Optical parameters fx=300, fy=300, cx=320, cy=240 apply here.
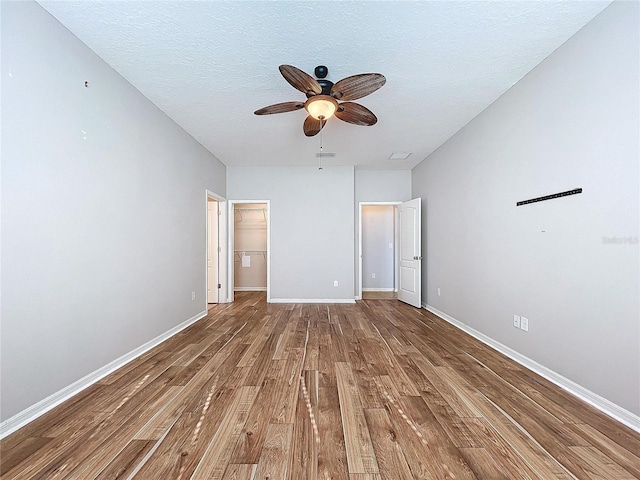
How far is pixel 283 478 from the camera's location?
139 cm

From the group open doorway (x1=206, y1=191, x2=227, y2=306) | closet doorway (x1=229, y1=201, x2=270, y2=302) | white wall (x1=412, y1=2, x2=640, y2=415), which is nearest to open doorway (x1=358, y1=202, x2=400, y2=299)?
closet doorway (x1=229, y1=201, x2=270, y2=302)

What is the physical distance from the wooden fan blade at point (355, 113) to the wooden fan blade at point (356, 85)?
0.59 ft

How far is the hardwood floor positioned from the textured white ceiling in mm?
2671

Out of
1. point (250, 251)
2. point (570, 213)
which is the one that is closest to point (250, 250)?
point (250, 251)

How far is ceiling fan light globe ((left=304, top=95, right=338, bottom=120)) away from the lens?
8.46ft

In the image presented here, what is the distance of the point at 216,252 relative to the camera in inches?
230

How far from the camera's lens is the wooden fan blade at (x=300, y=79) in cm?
217

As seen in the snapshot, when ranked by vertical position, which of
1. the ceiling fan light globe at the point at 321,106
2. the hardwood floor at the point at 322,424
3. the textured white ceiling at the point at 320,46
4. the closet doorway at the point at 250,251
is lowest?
the hardwood floor at the point at 322,424

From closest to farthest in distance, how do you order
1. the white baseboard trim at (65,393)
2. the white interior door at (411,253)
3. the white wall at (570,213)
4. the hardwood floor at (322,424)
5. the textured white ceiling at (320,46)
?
the hardwood floor at (322,424) < the white baseboard trim at (65,393) < the white wall at (570,213) < the textured white ceiling at (320,46) < the white interior door at (411,253)

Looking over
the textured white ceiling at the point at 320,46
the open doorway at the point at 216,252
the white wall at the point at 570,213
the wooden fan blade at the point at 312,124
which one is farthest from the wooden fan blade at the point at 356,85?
the open doorway at the point at 216,252

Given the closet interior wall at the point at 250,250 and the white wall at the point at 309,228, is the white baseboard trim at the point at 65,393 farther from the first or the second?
the closet interior wall at the point at 250,250

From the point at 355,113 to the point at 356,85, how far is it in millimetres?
505

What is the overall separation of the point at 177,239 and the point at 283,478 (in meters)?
3.17

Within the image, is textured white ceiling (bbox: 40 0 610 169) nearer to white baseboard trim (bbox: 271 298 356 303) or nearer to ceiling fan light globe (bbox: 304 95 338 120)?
ceiling fan light globe (bbox: 304 95 338 120)
